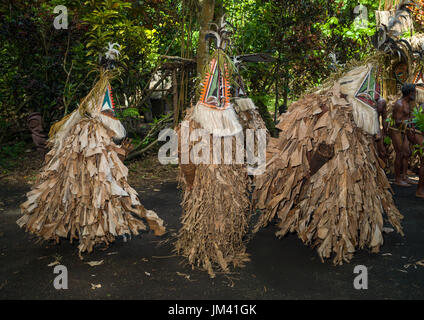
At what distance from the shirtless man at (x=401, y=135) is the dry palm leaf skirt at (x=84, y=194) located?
4329 millimetres

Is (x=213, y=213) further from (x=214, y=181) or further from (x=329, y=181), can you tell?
(x=329, y=181)

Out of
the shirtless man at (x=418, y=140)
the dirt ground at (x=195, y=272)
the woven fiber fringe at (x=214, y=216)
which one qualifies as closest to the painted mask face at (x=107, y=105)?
the woven fiber fringe at (x=214, y=216)

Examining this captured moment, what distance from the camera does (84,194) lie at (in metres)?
3.33

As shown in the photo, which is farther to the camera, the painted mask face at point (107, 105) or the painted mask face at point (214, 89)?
the painted mask face at point (107, 105)

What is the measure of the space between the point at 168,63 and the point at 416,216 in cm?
473

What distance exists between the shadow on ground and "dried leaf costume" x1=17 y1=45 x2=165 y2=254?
22 cm

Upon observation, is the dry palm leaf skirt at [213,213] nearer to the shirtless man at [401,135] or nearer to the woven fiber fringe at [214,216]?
the woven fiber fringe at [214,216]

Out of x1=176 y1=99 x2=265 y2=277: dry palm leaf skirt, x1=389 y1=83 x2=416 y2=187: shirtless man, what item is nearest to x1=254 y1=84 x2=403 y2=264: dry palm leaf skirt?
x1=176 y1=99 x2=265 y2=277: dry palm leaf skirt

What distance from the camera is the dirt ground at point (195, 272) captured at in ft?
8.98

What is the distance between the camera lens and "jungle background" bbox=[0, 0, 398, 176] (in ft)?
22.0

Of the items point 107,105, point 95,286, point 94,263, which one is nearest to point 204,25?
point 107,105

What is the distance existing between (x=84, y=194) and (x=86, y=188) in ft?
0.20

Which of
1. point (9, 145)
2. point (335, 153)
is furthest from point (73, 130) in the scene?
point (9, 145)

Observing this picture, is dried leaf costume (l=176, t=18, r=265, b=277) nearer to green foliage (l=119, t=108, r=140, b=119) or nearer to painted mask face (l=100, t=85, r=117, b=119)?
painted mask face (l=100, t=85, r=117, b=119)
